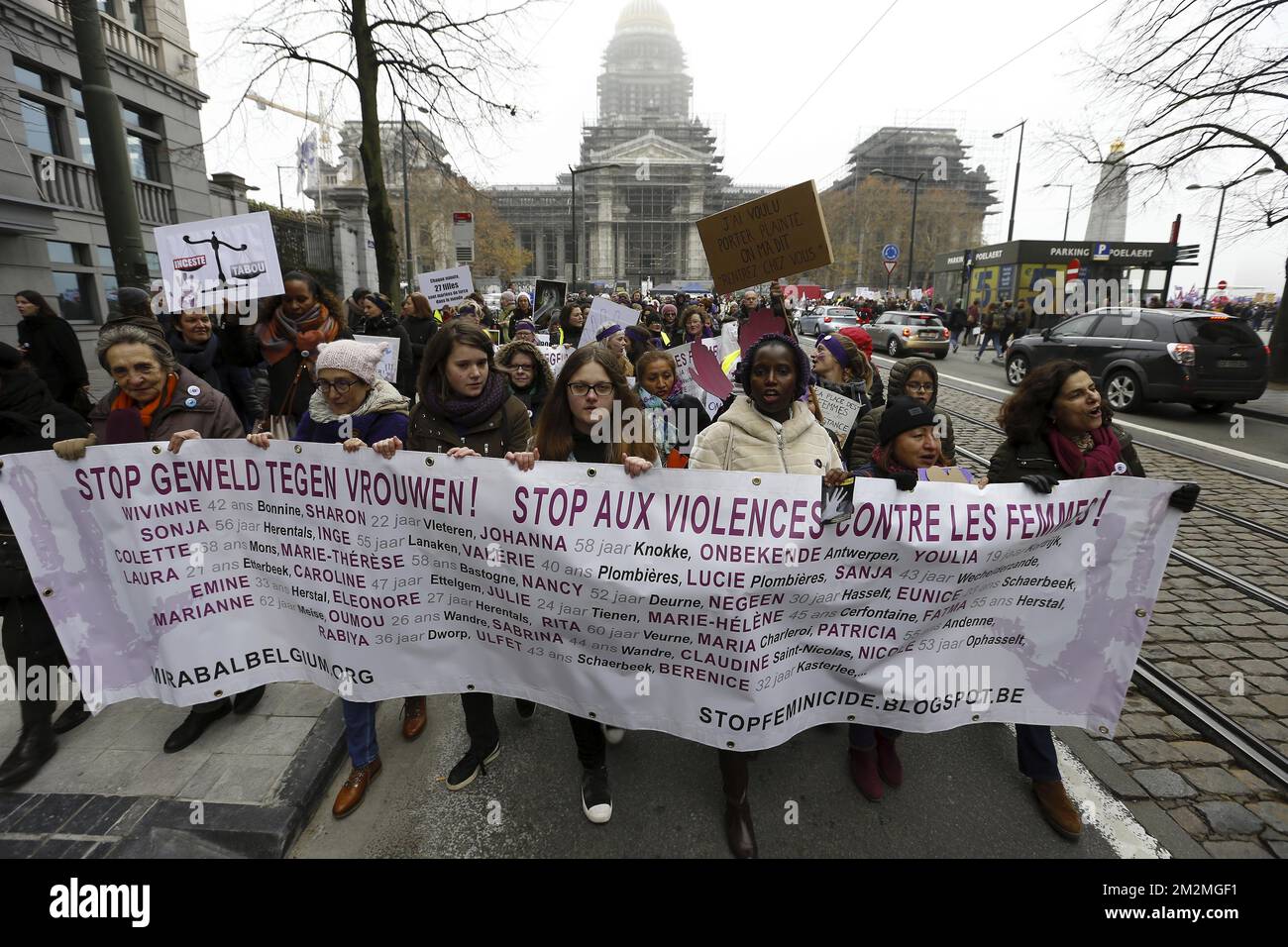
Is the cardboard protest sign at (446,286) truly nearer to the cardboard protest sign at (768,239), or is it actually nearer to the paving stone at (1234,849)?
the cardboard protest sign at (768,239)

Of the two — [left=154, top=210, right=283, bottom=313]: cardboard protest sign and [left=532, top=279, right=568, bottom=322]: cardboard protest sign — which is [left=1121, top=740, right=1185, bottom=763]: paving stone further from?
[left=532, top=279, right=568, bottom=322]: cardboard protest sign

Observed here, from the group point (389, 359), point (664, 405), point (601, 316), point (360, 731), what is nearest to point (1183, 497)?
point (664, 405)

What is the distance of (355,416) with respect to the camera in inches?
116

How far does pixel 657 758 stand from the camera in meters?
3.24

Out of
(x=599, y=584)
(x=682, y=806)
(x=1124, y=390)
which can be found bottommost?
(x=682, y=806)

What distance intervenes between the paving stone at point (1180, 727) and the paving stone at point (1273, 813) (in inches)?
18.6

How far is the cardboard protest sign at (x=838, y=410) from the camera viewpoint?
190 inches

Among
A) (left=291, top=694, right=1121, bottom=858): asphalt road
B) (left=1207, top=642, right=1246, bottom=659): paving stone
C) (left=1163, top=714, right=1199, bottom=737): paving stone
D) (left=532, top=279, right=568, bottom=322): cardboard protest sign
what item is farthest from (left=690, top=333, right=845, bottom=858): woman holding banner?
(left=532, top=279, right=568, bottom=322): cardboard protest sign

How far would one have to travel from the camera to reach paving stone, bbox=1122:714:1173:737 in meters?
3.34

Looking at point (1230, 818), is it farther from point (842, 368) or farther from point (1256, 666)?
point (842, 368)

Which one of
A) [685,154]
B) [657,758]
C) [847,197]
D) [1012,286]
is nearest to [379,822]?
[657,758]

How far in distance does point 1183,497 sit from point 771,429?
158cm

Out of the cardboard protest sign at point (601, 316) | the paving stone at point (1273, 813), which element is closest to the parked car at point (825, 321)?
the cardboard protest sign at point (601, 316)
